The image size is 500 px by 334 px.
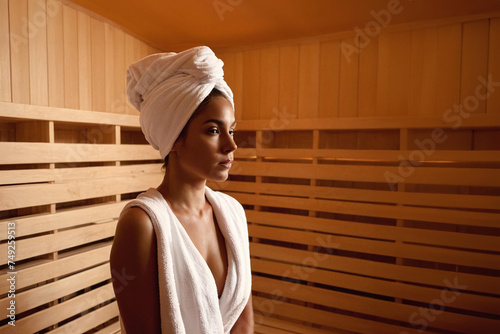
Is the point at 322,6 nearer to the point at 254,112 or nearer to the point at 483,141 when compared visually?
the point at 254,112

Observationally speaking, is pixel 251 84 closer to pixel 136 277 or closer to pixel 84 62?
pixel 84 62

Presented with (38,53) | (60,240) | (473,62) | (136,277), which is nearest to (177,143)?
(136,277)

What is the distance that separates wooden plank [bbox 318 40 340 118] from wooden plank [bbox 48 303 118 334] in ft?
5.39

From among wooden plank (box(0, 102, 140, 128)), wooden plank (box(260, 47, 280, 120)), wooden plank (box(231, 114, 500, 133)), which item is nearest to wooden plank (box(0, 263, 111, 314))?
wooden plank (box(0, 102, 140, 128))

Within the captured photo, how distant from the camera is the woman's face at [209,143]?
3.46ft

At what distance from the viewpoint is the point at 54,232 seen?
1571mm

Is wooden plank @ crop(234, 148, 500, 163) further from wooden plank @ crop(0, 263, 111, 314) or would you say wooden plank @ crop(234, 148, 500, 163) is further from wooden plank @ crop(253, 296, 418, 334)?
wooden plank @ crop(0, 263, 111, 314)

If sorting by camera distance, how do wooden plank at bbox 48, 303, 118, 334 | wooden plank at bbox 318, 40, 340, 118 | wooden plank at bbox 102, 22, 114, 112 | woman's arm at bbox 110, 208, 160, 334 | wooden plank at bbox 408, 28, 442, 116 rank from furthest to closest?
wooden plank at bbox 318, 40, 340, 118 → wooden plank at bbox 102, 22, 114, 112 → wooden plank at bbox 408, 28, 442, 116 → wooden plank at bbox 48, 303, 118, 334 → woman's arm at bbox 110, 208, 160, 334

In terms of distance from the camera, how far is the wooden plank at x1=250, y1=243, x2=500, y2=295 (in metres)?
1.68

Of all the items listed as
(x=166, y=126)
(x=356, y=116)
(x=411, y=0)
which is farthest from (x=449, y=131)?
(x=166, y=126)

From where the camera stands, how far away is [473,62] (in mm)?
1738

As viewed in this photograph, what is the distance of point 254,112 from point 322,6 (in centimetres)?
83

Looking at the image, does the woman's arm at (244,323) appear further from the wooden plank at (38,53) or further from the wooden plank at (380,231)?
the wooden plank at (38,53)

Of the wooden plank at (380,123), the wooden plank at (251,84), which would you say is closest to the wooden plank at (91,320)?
the wooden plank at (380,123)
